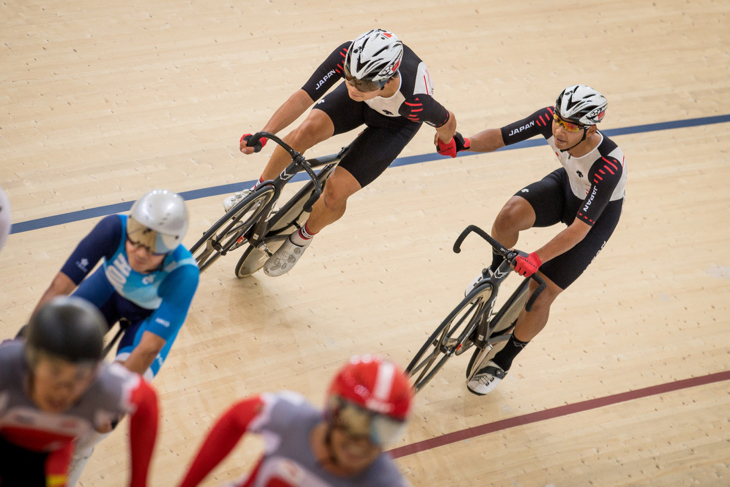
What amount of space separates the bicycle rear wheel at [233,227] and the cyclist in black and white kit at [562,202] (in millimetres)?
1014

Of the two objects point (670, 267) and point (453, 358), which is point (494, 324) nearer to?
point (453, 358)

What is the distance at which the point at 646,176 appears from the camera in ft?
16.4

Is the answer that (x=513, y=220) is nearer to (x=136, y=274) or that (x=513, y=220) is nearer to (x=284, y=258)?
(x=284, y=258)

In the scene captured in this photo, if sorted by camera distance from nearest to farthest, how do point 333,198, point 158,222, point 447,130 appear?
point 158,222 → point 447,130 → point 333,198

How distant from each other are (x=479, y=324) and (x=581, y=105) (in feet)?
3.68

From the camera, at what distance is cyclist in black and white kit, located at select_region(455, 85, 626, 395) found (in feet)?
9.80

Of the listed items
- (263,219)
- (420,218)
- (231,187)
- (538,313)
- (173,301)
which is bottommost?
(420,218)

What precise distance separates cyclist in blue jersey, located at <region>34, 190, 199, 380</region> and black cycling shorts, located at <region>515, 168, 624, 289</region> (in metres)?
1.83

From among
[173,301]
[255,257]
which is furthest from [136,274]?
[255,257]

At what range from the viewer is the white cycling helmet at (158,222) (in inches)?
79.4

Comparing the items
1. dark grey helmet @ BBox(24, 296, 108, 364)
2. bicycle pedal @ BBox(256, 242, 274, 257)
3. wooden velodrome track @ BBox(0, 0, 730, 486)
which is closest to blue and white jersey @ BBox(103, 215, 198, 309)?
dark grey helmet @ BBox(24, 296, 108, 364)

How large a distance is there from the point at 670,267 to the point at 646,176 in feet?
2.99

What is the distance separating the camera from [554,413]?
348 cm

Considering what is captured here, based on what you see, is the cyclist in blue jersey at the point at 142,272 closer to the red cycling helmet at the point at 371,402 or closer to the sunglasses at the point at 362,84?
the red cycling helmet at the point at 371,402
